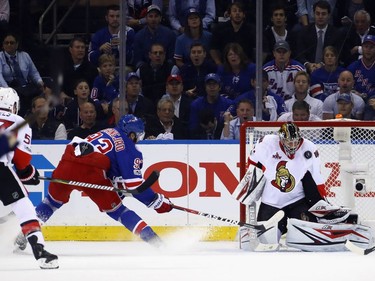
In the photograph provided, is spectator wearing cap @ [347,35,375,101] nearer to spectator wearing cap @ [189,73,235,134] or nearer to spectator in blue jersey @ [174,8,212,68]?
spectator wearing cap @ [189,73,235,134]

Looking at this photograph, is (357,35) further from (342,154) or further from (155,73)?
(155,73)

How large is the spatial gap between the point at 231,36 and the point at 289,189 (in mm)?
1735

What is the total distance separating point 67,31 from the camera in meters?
10.4

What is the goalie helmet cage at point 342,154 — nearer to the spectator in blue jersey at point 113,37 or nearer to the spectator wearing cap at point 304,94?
the spectator wearing cap at point 304,94

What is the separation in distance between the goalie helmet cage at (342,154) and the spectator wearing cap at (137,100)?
93 cm

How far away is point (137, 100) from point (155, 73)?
341 mm

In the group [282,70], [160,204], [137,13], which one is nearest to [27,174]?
[160,204]

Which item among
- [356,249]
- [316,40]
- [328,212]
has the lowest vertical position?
[356,249]

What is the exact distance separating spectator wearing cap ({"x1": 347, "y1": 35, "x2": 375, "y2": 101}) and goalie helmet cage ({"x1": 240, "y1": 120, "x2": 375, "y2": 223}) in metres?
0.54

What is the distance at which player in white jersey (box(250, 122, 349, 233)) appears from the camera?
8648 millimetres

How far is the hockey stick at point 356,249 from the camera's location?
8.20m

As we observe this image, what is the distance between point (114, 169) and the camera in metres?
8.43

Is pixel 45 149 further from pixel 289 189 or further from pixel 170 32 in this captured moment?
pixel 289 189

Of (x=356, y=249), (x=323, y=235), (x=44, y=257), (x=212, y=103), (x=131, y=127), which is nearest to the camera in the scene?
(x=44, y=257)
